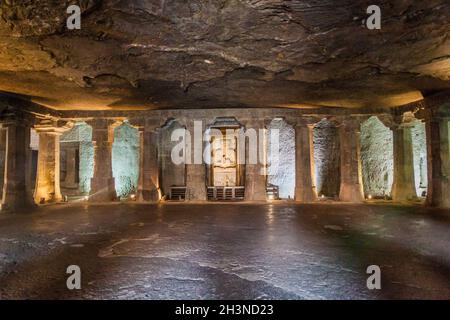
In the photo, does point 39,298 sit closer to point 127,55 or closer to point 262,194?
point 127,55

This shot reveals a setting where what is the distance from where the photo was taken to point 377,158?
535 inches

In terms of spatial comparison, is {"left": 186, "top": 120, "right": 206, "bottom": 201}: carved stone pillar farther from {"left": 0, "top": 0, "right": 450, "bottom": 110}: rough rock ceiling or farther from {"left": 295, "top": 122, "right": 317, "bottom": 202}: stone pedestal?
{"left": 295, "top": 122, "right": 317, "bottom": 202}: stone pedestal

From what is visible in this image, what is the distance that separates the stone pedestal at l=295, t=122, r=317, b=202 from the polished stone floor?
4363 millimetres

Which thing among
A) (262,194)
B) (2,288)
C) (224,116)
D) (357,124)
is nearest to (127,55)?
(2,288)

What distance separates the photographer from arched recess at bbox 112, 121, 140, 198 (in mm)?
14773

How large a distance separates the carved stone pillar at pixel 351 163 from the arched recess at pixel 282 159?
3.02 meters

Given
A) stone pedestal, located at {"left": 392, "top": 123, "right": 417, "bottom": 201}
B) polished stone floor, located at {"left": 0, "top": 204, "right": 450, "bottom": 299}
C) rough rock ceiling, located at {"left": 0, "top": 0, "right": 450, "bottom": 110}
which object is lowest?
polished stone floor, located at {"left": 0, "top": 204, "right": 450, "bottom": 299}

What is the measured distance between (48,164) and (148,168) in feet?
13.8

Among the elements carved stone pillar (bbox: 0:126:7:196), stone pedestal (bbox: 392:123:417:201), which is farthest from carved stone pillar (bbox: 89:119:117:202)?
stone pedestal (bbox: 392:123:417:201)

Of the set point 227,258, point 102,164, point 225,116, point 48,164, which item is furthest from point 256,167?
point 48,164

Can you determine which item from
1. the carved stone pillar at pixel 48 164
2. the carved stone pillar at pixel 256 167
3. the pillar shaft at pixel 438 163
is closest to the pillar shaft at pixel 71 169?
the carved stone pillar at pixel 48 164

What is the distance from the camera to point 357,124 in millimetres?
11312

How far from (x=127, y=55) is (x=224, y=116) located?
5.99 metres

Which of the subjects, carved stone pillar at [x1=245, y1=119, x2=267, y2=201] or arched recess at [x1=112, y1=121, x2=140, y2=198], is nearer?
carved stone pillar at [x1=245, y1=119, x2=267, y2=201]
